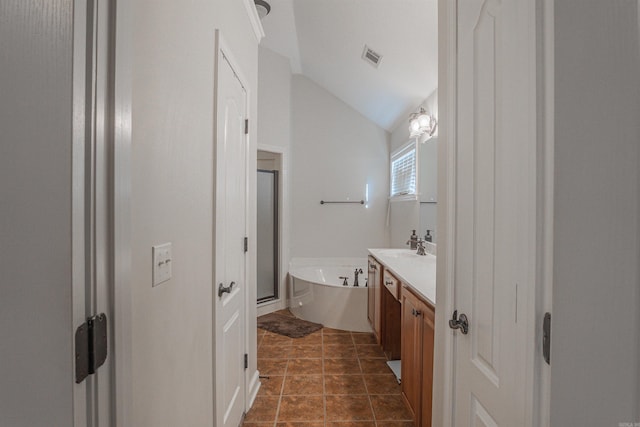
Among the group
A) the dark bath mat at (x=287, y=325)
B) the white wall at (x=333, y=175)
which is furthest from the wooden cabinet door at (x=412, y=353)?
the white wall at (x=333, y=175)

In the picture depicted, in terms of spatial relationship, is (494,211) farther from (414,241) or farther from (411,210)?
(411,210)

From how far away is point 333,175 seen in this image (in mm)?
4500

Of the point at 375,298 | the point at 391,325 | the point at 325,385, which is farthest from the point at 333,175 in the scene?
the point at 325,385

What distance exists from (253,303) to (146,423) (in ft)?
4.26

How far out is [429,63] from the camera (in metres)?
2.49

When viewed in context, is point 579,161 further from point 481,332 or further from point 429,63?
point 429,63

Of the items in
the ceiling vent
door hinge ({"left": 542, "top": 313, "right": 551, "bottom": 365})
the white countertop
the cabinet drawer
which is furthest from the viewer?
the ceiling vent

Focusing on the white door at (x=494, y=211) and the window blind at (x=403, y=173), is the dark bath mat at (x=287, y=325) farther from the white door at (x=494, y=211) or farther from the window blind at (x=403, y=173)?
the white door at (x=494, y=211)

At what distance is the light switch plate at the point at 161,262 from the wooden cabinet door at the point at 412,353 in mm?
1225

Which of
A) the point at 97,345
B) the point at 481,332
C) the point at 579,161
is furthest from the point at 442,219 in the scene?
the point at 97,345

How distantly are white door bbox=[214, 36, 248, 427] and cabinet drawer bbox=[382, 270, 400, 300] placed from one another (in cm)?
104

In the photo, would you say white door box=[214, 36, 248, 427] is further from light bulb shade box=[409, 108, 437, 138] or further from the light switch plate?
light bulb shade box=[409, 108, 437, 138]

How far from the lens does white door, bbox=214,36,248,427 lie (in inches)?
56.1

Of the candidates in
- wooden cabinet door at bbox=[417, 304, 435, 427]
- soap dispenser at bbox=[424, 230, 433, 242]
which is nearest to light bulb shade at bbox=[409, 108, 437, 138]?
soap dispenser at bbox=[424, 230, 433, 242]
